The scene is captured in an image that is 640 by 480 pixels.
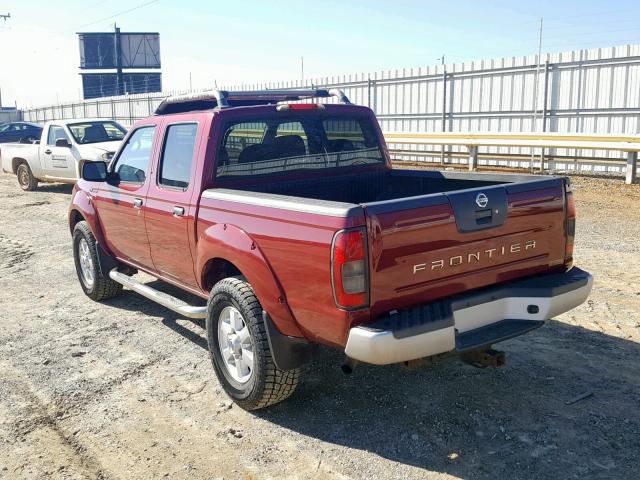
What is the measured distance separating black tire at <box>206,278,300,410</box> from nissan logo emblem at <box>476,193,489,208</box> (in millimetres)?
1471

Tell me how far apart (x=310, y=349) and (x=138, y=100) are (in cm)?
3460

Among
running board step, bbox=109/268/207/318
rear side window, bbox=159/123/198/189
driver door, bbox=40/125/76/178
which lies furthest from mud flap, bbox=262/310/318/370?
driver door, bbox=40/125/76/178

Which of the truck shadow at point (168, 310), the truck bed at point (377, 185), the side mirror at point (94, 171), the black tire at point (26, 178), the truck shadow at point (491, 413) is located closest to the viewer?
the truck shadow at point (491, 413)

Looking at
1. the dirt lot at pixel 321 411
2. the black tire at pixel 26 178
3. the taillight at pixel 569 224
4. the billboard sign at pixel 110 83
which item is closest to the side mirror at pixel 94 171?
the dirt lot at pixel 321 411

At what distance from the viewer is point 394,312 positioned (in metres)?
3.49

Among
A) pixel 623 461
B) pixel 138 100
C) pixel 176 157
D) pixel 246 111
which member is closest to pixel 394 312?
pixel 623 461

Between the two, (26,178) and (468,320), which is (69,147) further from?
(468,320)

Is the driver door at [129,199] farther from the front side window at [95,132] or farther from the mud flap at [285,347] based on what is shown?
the front side window at [95,132]

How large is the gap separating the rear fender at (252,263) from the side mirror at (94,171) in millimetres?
2041

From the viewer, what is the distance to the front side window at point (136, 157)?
5496mm

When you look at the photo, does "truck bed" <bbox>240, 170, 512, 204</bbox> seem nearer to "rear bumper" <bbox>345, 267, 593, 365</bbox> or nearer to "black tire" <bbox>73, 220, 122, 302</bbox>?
"rear bumper" <bbox>345, 267, 593, 365</bbox>

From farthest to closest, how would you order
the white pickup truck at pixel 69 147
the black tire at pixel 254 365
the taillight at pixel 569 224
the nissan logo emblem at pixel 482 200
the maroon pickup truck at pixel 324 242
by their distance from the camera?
the white pickup truck at pixel 69 147 < the taillight at pixel 569 224 < the black tire at pixel 254 365 < the nissan logo emblem at pixel 482 200 < the maroon pickup truck at pixel 324 242

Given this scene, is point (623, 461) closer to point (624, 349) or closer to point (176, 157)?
point (624, 349)

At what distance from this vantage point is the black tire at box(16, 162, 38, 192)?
1670 cm
